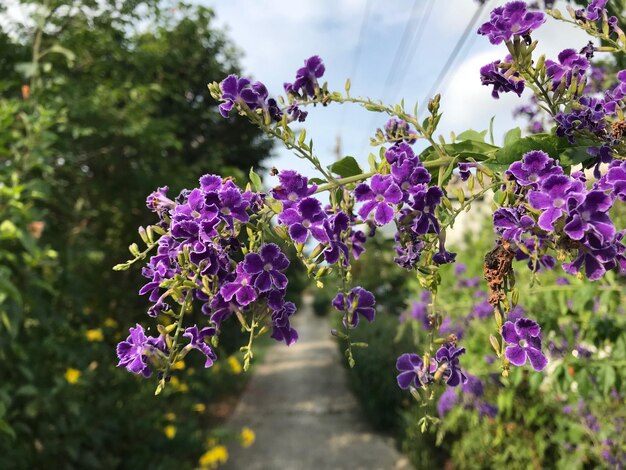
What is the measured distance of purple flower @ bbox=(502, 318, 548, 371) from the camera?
739 mm

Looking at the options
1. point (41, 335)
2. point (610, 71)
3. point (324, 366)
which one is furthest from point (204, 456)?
point (324, 366)

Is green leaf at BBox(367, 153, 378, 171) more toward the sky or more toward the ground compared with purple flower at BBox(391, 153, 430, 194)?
more toward the sky

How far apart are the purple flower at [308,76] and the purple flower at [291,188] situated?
241 mm

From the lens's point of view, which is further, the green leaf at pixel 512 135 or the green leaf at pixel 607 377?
the green leaf at pixel 607 377

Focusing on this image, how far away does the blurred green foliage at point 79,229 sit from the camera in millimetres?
2434

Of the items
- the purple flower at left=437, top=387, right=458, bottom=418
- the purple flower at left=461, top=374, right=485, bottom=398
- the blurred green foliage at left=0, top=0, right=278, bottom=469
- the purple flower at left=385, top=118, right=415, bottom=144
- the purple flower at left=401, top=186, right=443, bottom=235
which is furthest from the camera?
the purple flower at left=437, top=387, right=458, bottom=418

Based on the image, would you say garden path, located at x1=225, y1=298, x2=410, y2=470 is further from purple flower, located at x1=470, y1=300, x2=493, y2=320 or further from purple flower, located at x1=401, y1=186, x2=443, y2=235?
purple flower, located at x1=401, y1=186, x2=443, y2=235

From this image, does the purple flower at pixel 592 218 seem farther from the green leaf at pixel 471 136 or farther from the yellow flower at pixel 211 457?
the yellow flower at pixel 211 457

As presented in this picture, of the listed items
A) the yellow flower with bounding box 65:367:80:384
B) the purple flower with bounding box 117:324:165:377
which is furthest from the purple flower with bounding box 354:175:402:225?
the yellow flower with bounding box 65:367:80:384

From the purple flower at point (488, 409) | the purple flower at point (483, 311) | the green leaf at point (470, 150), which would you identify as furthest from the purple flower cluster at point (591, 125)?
the purple flower at point (488, 409)

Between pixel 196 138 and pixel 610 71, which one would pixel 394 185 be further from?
pixel 196 138

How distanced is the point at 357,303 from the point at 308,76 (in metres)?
0.39

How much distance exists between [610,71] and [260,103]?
1726 millimetres

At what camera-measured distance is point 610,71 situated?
2055 mm
